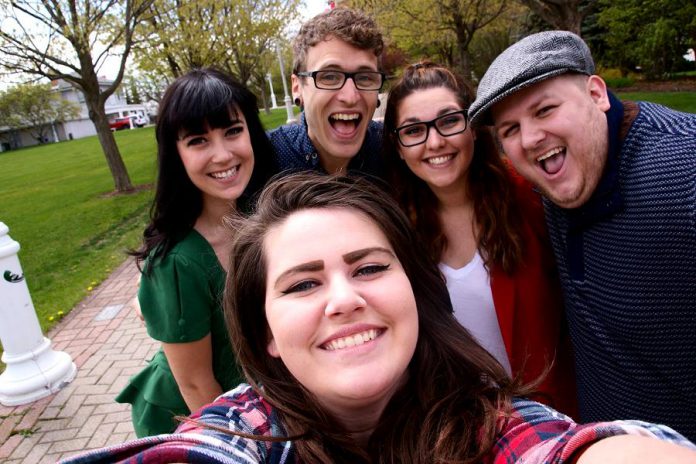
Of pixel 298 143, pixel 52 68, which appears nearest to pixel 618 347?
pixel 298 143

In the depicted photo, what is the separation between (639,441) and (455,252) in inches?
60.9

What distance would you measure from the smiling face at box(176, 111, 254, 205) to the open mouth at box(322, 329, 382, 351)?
1316 millimetres

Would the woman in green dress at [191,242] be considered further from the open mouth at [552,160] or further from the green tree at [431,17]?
the green tree at [431,17]

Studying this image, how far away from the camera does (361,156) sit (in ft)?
10.3

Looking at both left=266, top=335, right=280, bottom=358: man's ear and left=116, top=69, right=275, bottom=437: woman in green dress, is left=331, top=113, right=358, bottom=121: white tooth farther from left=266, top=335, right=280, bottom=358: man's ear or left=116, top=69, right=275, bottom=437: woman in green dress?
left=266, top=335, right=280, bottom=358: man's ear

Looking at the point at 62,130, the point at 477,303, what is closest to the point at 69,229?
the point at 477,303

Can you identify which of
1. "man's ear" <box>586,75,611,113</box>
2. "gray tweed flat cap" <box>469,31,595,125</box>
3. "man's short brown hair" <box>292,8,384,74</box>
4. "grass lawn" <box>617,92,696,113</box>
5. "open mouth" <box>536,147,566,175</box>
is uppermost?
"man's short brown hair" <box>292,8,384,74</box>

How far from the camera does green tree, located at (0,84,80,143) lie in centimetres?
5190

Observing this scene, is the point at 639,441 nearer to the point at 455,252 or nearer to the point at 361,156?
the point at 455,252

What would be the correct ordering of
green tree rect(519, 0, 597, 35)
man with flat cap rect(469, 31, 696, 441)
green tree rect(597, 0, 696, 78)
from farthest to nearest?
green tree rect(597, 0, 696, 78)
green tree rect(519, 0, 597, 35)
man with flat cap rect(469, 31, 696, 441)

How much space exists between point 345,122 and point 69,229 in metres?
10.6

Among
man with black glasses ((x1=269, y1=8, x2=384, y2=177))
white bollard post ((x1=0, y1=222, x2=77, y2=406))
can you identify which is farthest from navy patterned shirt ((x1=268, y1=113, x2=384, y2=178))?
white bollard post ((x1=0, y1=222, x2=77, y2=406))

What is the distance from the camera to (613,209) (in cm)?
180

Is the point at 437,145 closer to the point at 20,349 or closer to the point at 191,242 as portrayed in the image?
the point at 191,242
